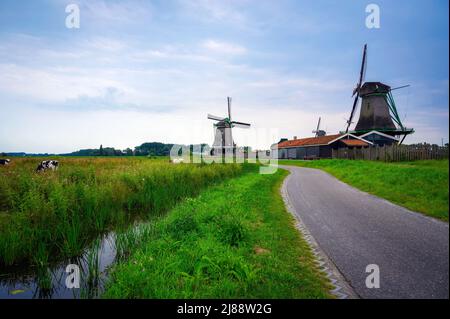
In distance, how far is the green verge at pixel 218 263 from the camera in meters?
4.00

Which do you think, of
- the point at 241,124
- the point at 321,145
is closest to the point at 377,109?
the point at 321,145

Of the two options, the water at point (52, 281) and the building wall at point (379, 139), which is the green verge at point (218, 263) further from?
the building wall at point (379, 139)

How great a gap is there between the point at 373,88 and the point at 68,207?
4199cm

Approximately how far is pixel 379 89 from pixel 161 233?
4089 cm

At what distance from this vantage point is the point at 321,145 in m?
45.7

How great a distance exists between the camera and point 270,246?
5.89m

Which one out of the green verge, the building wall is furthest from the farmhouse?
the green verge

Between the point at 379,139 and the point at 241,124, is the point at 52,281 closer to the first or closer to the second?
the point at 379,139

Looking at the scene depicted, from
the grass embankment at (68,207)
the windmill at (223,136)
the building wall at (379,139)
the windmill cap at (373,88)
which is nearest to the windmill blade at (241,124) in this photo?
the windmill at (223,136)

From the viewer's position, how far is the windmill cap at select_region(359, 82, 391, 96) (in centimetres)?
3666

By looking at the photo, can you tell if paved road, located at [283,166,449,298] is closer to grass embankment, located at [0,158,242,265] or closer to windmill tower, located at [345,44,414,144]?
grass embankment, located at [0,158,242,265]

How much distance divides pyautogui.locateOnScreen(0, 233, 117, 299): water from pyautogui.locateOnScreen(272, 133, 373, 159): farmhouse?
134ft

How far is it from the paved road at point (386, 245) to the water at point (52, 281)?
191 inches
